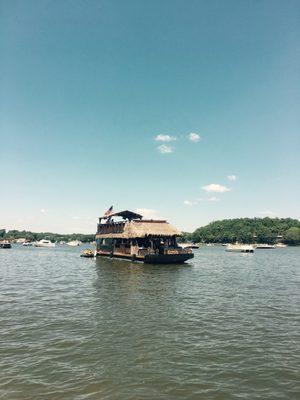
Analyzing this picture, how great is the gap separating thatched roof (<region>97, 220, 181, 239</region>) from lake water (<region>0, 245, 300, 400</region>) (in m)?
22.7

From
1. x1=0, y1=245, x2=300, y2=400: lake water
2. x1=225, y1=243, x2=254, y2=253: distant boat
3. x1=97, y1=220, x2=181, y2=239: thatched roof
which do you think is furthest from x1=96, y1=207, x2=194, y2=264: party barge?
x1=225, y1=243, x2=254, y2=253: distant boat

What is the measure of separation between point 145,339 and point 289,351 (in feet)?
18.4

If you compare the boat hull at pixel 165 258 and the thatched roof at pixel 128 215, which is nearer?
the boat hull at pixel 165 258

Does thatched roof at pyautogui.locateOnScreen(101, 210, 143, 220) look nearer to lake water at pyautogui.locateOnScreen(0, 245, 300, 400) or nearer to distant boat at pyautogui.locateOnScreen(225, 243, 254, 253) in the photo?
lake water at pyautogui.locateOnScreen(0, 245, 300, 400)

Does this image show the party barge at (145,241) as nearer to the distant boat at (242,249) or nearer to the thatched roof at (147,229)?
the thatched roof at (147,229)

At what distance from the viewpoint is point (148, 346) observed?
13.1m

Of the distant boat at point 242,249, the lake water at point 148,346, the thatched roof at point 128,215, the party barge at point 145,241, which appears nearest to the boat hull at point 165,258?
the party barge at point 145,241

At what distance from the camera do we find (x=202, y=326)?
16.0m

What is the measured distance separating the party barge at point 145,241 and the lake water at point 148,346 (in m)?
22.1

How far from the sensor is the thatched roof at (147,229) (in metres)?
47.1

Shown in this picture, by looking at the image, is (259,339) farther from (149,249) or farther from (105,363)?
(149,249)

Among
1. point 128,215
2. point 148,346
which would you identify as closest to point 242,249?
point 128,215

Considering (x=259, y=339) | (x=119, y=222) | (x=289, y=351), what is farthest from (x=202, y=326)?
(x=119, y=222)

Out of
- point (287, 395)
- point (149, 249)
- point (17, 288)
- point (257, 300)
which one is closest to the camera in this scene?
point (287, 395)
